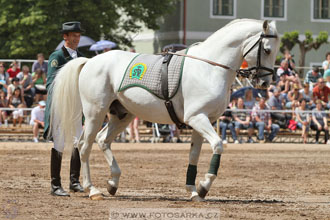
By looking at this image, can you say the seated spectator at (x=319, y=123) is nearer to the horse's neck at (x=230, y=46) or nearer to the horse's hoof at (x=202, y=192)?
the horse's neck at (x=230, y=46)

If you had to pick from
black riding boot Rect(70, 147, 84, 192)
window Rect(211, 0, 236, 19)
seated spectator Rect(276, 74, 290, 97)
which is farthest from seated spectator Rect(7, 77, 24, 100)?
window Rect(211, 0, 236, 19)

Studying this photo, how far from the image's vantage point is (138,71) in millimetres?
10344

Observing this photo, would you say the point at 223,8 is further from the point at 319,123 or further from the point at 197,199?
the point at 197,199

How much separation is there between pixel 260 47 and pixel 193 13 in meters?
31.9

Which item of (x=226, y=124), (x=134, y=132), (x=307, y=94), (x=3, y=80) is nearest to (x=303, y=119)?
(x=307, y=94)

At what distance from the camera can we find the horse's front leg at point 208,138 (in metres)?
9.73

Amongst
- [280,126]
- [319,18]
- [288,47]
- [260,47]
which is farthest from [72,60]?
[319,18]

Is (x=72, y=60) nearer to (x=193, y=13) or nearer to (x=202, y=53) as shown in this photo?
(x=202, y=53)

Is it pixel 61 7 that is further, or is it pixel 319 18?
pixel 319 18

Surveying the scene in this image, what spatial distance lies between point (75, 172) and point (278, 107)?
1377 centimetres

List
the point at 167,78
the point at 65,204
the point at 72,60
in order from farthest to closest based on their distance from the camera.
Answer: the point at 72,60, the point at 167,78, the point at 65,204

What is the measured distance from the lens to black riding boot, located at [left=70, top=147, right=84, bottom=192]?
11.0 metres

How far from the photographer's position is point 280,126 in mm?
23578

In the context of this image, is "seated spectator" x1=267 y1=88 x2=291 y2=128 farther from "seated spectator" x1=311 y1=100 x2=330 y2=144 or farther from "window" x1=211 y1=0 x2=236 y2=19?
"window" x1=211 y1=0 x2=236 y2=19
